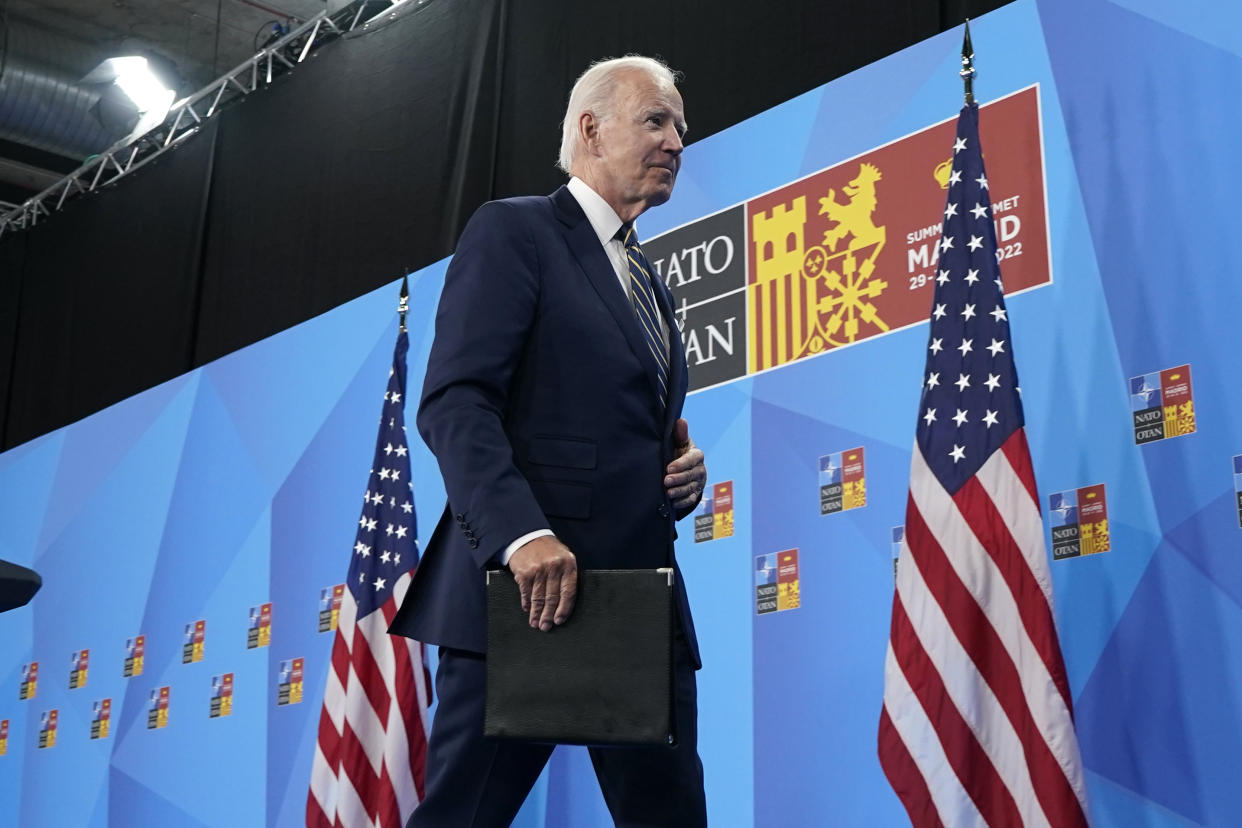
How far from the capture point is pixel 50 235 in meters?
7.98

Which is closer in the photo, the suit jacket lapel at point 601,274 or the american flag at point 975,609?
the suit jacket lapel at point 601,274

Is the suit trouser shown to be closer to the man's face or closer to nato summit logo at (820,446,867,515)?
the man's face

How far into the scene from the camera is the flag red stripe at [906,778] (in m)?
3.00

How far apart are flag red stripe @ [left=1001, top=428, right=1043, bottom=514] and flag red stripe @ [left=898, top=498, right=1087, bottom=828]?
230 millimetres

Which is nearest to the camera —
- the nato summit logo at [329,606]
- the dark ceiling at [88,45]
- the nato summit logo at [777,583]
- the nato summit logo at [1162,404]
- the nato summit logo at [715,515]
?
the nato summit logo at [1162,404]

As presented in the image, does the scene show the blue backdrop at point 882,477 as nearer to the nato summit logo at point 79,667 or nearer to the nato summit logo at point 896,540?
the nato summit logo at point 896,540

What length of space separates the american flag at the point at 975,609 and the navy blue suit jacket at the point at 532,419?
132cm

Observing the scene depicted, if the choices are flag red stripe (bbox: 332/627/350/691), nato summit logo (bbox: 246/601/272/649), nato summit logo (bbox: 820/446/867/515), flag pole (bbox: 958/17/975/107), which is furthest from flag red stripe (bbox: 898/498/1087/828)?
nato summit logo (bbox: 246/601/272/649)

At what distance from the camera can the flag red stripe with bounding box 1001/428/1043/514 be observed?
313 cm

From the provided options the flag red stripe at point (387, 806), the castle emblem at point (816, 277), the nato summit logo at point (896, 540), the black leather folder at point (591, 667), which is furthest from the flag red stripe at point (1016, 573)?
the flag red stripe at point (387, 806)

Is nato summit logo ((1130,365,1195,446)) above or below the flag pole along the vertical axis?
below

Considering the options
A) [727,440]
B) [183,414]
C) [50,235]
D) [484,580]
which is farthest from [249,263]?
[484,580]

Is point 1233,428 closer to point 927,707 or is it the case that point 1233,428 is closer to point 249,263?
point 927,707

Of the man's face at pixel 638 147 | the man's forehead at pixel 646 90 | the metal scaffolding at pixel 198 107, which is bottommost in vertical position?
the man's face at pixel 638 147
